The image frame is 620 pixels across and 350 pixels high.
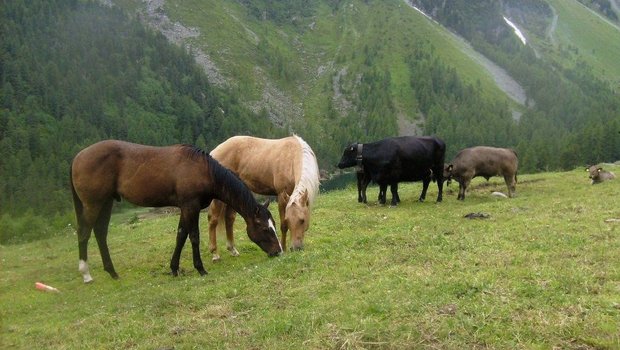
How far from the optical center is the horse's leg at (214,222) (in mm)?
14250

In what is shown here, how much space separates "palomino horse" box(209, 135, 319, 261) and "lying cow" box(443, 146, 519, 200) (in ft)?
39.8

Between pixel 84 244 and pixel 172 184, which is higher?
pixel 172 184

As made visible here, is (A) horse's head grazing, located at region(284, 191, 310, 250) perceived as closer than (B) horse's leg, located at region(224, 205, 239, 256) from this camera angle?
Yes

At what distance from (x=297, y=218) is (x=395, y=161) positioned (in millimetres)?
11548

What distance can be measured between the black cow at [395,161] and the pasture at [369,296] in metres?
7.56

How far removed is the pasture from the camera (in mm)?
6371

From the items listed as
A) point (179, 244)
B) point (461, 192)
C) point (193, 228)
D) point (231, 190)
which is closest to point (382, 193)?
point (461, 192)

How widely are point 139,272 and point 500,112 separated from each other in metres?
184

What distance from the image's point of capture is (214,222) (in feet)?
47.4

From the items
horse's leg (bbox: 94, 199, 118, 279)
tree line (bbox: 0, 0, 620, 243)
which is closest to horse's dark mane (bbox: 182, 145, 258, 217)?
horse's leg (bbox: 94, 199, 118, 279)

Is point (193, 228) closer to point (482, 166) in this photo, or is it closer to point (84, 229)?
point (84, 229)

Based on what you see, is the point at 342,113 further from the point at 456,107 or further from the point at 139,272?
the point at 139,272

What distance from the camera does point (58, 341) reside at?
27.7 feet

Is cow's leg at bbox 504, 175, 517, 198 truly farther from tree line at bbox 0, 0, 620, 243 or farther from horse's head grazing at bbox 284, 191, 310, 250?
tree line at bbox 0, 0, 620, 243
